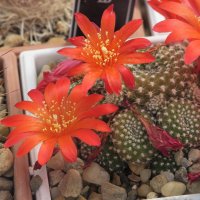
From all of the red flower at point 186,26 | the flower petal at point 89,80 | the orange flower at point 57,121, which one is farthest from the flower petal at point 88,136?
the red flower at point 186,26

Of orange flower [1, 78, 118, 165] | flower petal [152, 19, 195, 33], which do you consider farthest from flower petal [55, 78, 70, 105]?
flower petal [152, 19, 195, 33]

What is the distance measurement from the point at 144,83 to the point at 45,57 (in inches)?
21.0

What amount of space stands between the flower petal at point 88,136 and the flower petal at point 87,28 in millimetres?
314

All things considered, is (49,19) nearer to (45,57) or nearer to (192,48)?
(45,57)

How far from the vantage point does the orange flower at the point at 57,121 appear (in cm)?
75

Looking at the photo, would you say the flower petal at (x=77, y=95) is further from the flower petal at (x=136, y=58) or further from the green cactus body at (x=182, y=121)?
the green cactus body at (x=182, y=121)

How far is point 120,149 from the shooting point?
3.04 feet

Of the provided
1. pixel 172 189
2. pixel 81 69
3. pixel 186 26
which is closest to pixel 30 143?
pixel 81 69

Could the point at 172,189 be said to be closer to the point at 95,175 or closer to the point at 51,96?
the point at 95,175

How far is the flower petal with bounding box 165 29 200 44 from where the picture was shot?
805 mm

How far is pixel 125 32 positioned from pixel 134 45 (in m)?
0.06

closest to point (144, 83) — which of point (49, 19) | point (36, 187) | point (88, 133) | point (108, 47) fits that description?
point (108, 47)

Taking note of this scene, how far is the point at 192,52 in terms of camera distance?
78cm

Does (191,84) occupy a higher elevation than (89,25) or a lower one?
lower
